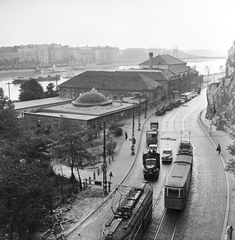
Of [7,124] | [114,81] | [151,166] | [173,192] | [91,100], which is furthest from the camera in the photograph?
[114,81]

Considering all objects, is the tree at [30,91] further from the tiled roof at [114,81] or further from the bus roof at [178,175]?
the bus roof at [178,175]

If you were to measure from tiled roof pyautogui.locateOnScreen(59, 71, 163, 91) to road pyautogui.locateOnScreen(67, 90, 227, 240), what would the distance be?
22.6 metres

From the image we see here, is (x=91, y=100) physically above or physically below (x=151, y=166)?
above

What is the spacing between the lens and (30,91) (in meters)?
59.4

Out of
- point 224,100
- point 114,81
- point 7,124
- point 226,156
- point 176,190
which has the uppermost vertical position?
point 114,81

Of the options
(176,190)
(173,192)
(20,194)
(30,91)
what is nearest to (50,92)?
(30,91)

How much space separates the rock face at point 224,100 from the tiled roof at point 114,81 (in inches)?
550

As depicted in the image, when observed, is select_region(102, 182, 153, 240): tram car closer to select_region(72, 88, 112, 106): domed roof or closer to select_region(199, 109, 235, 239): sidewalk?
select_region(199, 109, 235, 239): sidewalk

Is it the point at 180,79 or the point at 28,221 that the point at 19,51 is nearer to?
the point at 180,79

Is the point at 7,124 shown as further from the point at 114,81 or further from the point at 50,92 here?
the point at 50,92

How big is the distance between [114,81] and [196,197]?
44075mm

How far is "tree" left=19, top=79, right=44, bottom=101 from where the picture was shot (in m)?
59.2

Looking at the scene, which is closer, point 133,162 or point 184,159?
point 184,159

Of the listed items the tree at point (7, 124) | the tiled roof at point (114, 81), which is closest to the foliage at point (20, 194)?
the tree at point (7, 124)
